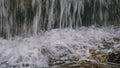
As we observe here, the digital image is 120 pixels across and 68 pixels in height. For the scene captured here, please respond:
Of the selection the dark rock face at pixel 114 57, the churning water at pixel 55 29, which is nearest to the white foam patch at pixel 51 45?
the churning water at pixel 55 29

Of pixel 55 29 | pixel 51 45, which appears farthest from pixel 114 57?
pixel 55 29

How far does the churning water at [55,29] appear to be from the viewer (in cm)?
442

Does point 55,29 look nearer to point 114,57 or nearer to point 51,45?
point 51,45

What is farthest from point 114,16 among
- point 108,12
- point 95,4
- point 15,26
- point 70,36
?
point 15,26

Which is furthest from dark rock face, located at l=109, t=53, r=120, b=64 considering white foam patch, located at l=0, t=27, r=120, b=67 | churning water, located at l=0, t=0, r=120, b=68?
white foam patch, located at l=0, t=27, r=120, b=67

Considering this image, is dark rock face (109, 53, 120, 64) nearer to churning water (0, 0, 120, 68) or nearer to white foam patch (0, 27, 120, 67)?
churning water (0, 0, 120, 68)

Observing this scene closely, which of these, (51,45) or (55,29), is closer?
(51,45)

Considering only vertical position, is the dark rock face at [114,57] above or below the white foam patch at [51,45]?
below

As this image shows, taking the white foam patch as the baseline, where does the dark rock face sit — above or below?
below

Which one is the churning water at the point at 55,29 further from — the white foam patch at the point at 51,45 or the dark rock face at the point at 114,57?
the dark rock face at the point at 114,57

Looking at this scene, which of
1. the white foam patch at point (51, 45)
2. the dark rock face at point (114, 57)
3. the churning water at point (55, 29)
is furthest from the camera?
the churning water at point (55, 29)

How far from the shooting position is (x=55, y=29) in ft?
Answer: 19.4

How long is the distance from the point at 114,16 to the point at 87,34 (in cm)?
146

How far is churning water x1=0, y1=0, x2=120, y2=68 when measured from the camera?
442 centimetres
